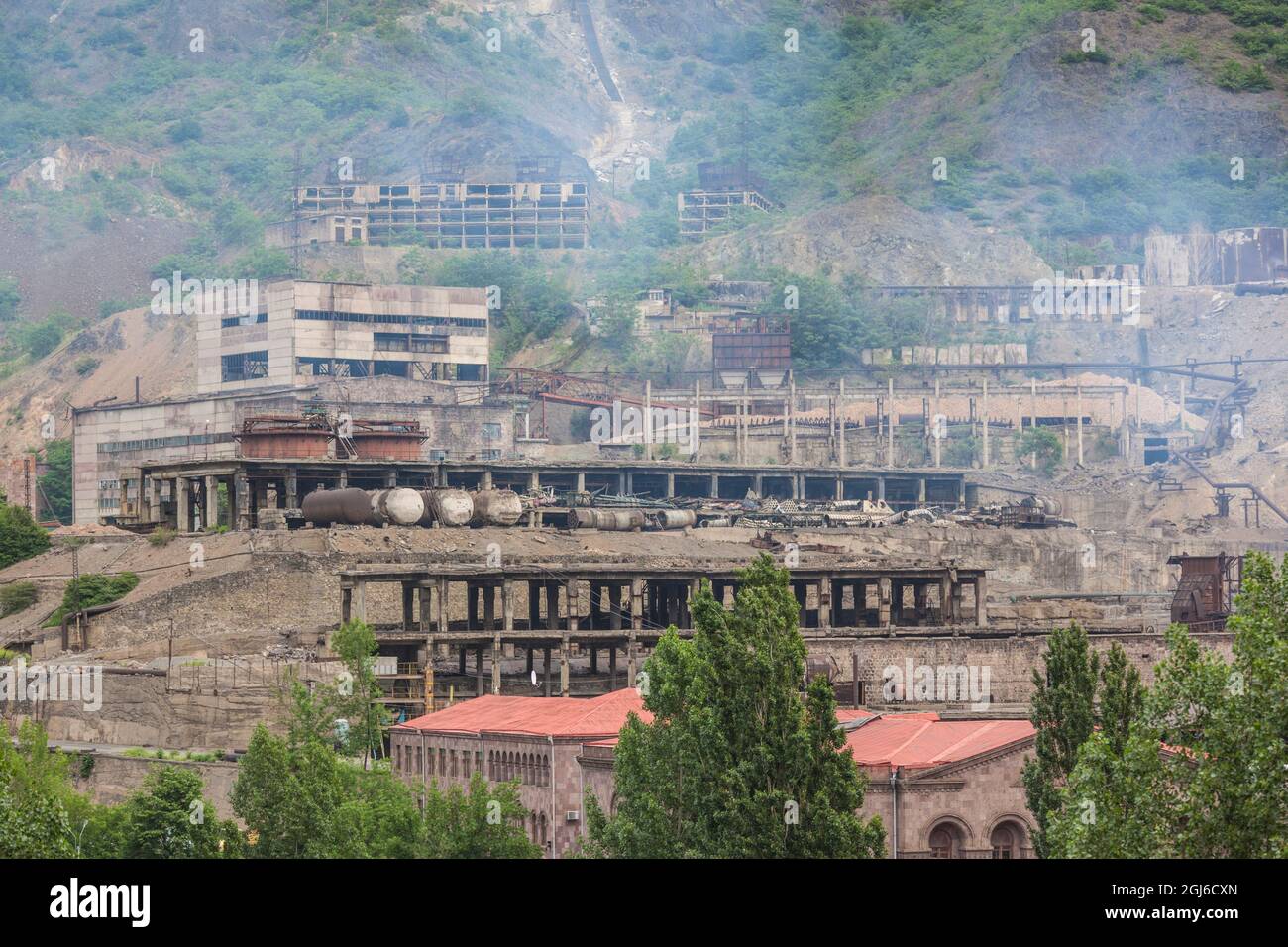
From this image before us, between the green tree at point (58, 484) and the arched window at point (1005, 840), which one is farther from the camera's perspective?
the green tree at point (58, 484)

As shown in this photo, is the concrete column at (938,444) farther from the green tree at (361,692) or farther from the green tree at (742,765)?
the green tree at (742,765)

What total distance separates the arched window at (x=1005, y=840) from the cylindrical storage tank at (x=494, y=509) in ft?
192

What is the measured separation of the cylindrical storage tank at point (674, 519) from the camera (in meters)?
119

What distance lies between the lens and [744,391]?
16600cm

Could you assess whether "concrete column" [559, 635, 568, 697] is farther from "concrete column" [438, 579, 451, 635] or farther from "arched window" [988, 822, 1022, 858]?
"arched window" [988, 822, 1022, 858]

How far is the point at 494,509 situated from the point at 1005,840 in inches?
2336

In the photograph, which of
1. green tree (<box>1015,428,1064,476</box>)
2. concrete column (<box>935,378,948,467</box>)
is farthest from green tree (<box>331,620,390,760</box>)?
green tree (<box>1015,428,1064,476</box>)

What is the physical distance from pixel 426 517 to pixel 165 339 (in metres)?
89.8

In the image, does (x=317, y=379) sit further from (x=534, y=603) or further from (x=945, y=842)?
(x=945, y=842)

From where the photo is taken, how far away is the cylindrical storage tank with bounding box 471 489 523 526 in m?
111

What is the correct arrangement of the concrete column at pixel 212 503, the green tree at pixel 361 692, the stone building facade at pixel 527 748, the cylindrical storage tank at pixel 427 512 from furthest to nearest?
1. the concrete column at pixel 212 503
2. the cylindrical storage tank at pixel 427 512
3. the green tree at pixel 361 692
4. the stone building facade at pixel 527 748

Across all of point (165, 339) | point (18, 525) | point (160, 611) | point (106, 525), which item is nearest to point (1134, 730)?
point (160, 611)

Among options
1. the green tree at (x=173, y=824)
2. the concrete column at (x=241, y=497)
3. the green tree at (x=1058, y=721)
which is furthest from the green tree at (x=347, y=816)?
the concrete column at (x=241, y=497)

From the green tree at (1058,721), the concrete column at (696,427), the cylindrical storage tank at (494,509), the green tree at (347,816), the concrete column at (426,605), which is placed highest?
the concrete column at (696,427)
